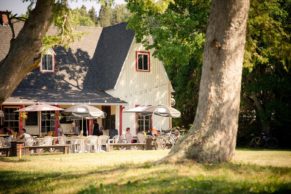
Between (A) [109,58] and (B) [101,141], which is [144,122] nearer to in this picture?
(A) [109,58]

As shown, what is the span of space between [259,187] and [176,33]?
841 inches

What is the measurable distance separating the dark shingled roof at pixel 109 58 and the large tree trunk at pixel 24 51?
68.5 feet

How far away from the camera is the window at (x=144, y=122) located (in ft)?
112

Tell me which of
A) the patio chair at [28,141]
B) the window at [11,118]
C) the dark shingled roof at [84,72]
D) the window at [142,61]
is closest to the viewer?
the patio chair at [28,141]

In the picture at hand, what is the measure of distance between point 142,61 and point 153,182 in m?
24.8

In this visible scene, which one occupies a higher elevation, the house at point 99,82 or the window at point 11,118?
the house at point 99,82

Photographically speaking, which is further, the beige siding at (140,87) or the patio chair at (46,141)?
the beige siding at (140,87)

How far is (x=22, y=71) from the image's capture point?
450 inches

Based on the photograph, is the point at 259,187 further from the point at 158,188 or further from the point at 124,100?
the point at 124,100

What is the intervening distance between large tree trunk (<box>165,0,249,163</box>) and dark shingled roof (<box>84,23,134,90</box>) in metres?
20.9

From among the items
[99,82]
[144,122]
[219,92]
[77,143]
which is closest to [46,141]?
[77,143]

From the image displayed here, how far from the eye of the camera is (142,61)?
34.0 m

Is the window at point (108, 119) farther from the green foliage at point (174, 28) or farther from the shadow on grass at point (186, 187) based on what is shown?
the shadow on grass at point (186, 187)

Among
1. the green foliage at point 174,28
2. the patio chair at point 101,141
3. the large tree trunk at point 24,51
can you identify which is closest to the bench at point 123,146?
the patio chair at point 101,141
